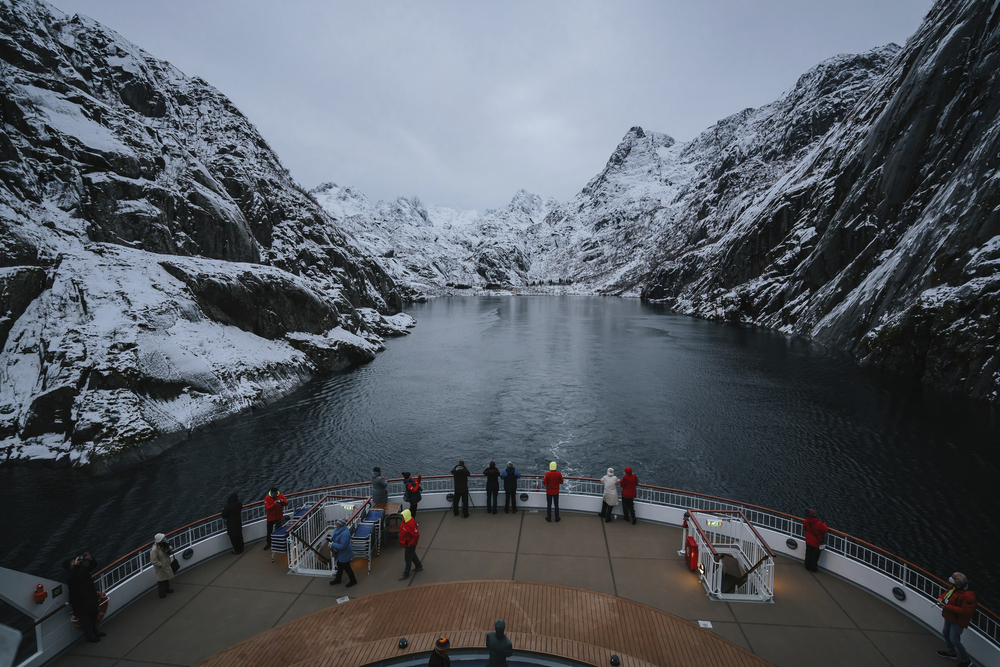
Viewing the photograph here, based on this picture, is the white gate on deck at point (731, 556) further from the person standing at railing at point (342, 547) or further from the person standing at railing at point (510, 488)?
the person standing at railing at point (342, 547)

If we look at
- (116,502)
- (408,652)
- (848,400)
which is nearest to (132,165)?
(116,502)

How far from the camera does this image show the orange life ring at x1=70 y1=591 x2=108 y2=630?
10.4m

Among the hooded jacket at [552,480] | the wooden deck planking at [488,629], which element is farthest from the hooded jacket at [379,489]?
the hooded jacket at [552,480]

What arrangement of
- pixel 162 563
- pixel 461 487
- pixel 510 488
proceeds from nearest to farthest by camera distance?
pixel 162 563 < pixel 461 487 < pixel 510 488

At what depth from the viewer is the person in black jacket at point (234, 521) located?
530 inches

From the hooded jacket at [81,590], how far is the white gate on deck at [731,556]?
1428 centimetres

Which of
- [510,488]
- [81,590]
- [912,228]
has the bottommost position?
[510,488]

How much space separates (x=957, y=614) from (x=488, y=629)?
9.60 meters

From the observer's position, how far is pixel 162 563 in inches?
464

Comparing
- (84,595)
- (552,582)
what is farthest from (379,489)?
(84,595)

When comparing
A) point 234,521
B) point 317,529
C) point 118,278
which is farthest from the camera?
point 118,278

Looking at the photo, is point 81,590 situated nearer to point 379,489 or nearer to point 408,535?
point 408,535

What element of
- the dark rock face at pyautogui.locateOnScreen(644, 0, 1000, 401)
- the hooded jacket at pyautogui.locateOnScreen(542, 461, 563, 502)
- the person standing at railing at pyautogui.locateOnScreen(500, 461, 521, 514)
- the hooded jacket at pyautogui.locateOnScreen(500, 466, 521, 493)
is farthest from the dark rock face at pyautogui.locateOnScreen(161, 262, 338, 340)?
the dark rock face at pyautogui.locateOnScreen(644, 0, 1000, 401)

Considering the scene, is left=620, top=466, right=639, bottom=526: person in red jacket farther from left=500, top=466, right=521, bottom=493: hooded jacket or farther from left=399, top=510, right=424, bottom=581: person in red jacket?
left=399, top=510, right=424, bottom=581: person in red jacket
